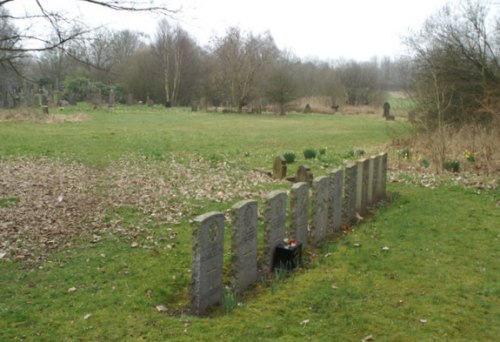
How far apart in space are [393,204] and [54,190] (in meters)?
7.14

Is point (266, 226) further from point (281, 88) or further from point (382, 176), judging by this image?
point (281, 88)

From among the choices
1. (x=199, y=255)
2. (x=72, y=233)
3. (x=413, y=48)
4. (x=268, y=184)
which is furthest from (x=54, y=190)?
(x=413, y=48)

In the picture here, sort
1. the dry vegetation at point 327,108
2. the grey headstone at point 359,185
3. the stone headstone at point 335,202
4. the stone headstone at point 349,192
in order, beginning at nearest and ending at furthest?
the stone headstone at point 335,202 < the stone headstone at point 349,192 < the grey headstone at point 359,185 < the dry vegetation at point 327,108

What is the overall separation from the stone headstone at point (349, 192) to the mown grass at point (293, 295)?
0.78 meters

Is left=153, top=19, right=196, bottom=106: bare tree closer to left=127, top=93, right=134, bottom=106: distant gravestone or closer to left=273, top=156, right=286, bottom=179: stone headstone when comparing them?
left=127, top=93, right=134, bottom=106: distant gravestone

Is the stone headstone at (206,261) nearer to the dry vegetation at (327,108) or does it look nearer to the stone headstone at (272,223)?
the stone headstone at (272,223)

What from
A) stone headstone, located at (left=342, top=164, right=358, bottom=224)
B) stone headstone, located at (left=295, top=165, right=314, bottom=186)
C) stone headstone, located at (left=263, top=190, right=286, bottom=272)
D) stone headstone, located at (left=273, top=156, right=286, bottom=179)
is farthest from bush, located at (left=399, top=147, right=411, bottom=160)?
stone headstone, located at (left=263, top=190, right=286, bottom=272)

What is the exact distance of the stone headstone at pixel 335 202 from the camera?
782 cm

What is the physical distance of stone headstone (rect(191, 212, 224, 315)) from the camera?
489cm

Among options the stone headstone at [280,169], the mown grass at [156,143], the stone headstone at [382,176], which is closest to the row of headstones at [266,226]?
the stone headstone at [382,176]

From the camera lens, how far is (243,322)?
15.5 ft

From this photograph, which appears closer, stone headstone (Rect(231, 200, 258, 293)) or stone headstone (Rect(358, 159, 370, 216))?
stone headstone (Rect(231, 200, 258, 293))

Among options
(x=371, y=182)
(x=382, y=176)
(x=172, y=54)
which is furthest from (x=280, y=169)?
(x=172, y=54)

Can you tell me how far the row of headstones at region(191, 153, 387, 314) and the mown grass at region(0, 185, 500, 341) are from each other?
0.24 m
